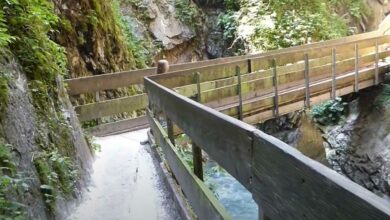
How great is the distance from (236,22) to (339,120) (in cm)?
689

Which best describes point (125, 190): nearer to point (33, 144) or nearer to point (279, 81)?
point (33, 144)

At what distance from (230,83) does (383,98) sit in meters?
5.09

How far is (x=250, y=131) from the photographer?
160cm

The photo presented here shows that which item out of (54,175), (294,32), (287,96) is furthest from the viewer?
(294,32)

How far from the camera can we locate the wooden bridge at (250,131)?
1.12m

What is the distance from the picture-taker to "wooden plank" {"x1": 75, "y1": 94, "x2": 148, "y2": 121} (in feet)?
24.7

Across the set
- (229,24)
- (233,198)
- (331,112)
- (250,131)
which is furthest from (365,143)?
(250,131)

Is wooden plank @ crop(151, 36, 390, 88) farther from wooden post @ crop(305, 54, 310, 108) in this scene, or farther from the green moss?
the green moss

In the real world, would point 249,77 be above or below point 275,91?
above

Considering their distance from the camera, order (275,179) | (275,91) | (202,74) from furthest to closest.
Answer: (275,91), (202,74), (275,179)

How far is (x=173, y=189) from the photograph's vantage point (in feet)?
12.7

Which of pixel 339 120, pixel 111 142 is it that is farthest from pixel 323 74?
pixel 111 142

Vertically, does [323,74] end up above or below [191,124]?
below

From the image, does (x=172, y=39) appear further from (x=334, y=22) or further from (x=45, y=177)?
(x=45, y=177)
